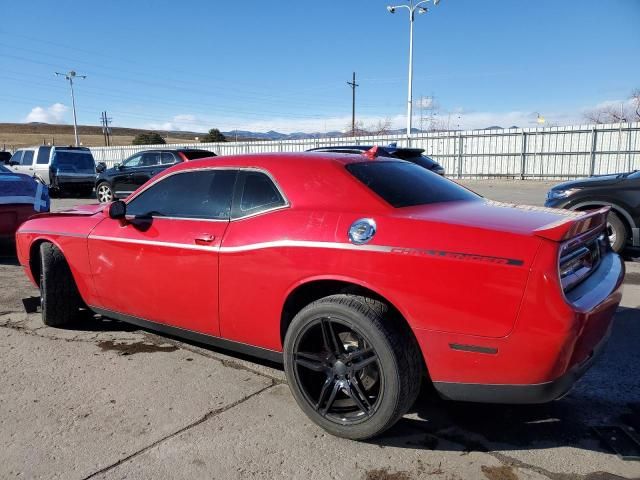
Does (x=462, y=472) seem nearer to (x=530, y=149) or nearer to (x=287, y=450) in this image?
(x=287, y=450)

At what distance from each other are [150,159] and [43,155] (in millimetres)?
5727

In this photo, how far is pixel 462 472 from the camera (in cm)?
259

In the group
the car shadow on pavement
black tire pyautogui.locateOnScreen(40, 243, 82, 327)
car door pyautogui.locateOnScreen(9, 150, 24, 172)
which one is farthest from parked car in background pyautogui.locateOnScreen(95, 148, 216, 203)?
the car shadow on pavement

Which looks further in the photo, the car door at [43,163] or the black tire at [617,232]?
the car door at [43,163]

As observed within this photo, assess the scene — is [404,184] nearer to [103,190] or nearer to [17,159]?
[103,190]

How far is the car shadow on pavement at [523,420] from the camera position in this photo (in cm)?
285

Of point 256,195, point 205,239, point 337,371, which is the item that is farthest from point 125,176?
point 337,371

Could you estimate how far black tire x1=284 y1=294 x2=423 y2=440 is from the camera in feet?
8.66

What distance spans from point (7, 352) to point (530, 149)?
24.8 meters

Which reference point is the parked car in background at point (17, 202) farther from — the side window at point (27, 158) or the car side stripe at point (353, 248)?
the side window at point (27, 158)

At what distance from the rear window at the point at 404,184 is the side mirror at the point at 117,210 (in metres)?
1.81

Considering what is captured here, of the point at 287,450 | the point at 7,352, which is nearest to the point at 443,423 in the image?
the point at 287,450

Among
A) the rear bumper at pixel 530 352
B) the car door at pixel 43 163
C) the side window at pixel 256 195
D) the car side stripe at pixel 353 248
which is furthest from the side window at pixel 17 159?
the rear bumper at pixel 530 352

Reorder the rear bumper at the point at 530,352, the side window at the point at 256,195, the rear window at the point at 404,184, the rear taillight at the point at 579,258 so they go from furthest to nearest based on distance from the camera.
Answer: the side window at the point at 256,195 < the rear window at the point at 404,184 < the rear taillight at the point at 579,258 < the rear bumper at the point at 530,352
